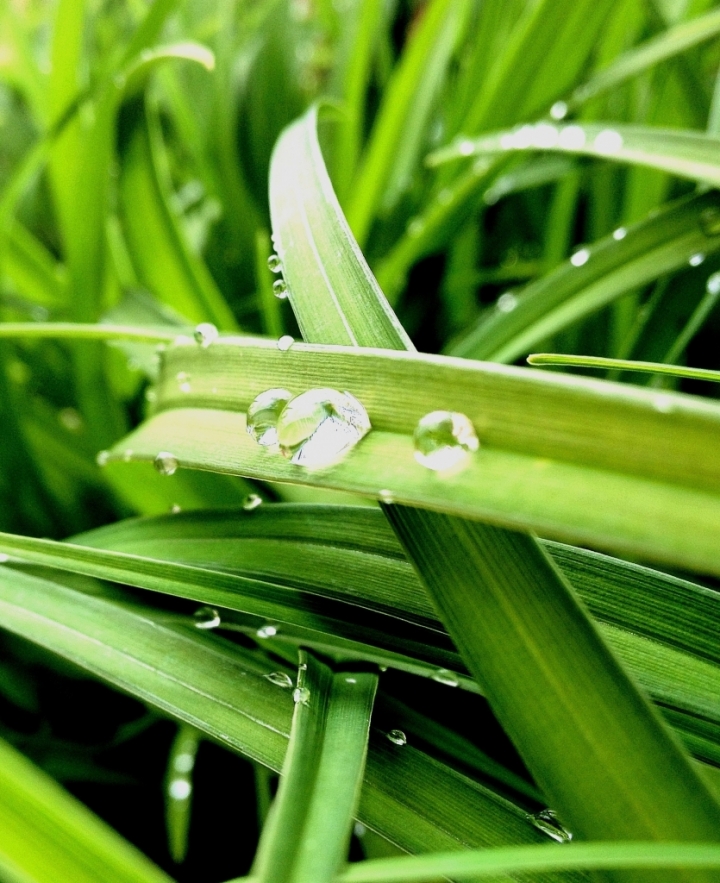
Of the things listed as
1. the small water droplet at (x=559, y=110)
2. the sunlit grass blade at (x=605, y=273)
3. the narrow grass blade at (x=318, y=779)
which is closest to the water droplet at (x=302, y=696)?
the narrow grass blade at (x=318, y=779)

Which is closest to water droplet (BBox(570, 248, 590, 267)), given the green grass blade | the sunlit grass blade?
the sunlit grass blade

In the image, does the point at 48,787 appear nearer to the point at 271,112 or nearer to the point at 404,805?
the point at 404,805

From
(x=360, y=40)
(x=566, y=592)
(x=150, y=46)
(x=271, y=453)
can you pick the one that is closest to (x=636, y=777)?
(x=566, y=592)

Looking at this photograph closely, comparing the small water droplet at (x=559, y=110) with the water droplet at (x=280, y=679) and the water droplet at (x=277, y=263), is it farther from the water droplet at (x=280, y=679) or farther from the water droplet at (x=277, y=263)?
the water droplet at (x=280, y=679)

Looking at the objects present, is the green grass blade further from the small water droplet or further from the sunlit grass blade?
the small water droplet

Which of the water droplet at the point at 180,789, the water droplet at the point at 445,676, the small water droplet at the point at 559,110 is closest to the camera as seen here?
the water droplet at the point at 445,676

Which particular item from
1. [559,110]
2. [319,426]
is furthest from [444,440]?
[559,110]
